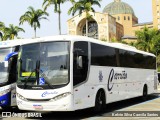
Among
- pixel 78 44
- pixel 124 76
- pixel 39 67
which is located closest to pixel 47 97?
pixel 39 67

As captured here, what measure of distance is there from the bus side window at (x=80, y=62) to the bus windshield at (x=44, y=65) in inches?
13.6

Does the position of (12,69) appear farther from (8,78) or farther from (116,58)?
(116,58)

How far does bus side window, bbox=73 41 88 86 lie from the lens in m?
11.3

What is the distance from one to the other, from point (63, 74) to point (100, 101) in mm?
2872

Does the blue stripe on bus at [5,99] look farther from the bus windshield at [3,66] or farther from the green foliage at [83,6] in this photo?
the green foliage at [83,6]

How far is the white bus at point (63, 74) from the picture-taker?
10930 mm

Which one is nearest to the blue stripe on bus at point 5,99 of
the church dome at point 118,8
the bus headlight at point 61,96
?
the bus headlight at point 61,96

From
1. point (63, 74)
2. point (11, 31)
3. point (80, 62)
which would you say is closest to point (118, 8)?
point (11, 31)

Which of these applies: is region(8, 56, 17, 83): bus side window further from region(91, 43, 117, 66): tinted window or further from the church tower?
the church tower

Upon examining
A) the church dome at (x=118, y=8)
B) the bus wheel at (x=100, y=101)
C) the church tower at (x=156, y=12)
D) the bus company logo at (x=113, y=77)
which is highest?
the church dome at (x=118, y=8)

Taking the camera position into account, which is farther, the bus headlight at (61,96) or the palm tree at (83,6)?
the palm tree at (83,6)

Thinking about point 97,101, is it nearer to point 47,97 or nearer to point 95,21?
point 47,97

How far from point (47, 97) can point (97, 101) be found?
8.98ft

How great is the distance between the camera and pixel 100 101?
13180mm
